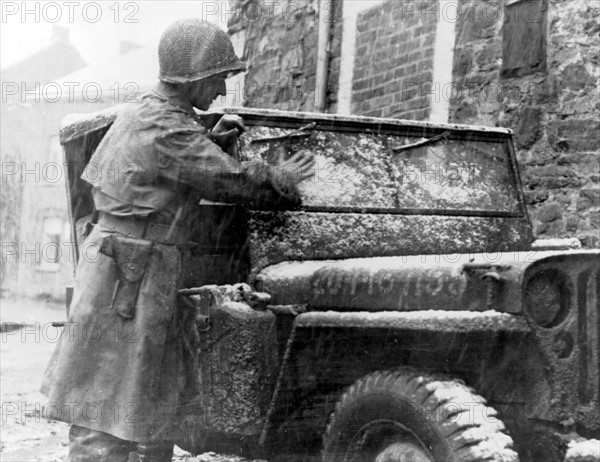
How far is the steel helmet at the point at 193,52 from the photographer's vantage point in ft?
12.5

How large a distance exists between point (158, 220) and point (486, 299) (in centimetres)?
143

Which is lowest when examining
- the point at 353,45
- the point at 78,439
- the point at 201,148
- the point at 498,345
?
the point at 78,439

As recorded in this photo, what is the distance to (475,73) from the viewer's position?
8.55 m

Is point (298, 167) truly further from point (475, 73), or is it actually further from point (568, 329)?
point (475, 73)

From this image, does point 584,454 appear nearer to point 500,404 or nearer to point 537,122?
point 500,404

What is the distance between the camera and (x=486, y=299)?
2.96m

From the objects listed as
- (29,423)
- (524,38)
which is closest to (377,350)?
(29,423)

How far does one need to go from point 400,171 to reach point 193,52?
3.71 feet

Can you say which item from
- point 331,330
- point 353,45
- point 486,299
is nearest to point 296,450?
point 331,330

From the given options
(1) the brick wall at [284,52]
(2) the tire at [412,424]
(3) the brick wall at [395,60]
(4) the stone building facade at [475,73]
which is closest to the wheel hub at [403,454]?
(2) the tire at [412,424]

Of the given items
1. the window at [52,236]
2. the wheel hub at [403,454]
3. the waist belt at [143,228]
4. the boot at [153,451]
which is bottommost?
the window at [52,236]

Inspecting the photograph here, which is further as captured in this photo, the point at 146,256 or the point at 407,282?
the point at 146,256

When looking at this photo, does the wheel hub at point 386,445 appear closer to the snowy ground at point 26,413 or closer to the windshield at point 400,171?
the windshield at point 400,171

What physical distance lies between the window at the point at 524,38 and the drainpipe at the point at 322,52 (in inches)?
119
